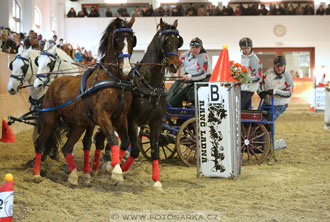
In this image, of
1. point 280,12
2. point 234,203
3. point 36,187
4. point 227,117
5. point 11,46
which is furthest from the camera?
point 280,12

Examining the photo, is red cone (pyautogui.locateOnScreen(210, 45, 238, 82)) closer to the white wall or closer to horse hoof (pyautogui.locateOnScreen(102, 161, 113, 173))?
horse hoof (pyautogui.locateOnScreen(102, 161, 113, 173))

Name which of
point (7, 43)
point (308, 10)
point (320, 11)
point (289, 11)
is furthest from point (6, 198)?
point (320, 11)

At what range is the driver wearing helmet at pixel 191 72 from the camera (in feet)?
24.9

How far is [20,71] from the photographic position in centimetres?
770

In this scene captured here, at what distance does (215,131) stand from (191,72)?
1.60 meters

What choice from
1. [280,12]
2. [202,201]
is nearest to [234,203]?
[202,201]

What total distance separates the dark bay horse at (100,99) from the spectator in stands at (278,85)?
2.97 metres

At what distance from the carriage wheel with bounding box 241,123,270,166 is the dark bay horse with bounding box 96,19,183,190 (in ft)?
6.62

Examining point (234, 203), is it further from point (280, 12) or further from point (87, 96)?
point (280, 12)

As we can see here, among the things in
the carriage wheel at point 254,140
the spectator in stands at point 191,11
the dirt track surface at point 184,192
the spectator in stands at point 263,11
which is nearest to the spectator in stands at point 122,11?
the spectator in stands at point 191,11

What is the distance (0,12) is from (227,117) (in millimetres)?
15141

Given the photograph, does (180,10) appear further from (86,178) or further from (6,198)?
(6,198)

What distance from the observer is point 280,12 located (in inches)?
1061

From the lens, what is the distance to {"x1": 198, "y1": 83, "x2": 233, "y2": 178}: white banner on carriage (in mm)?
6336
